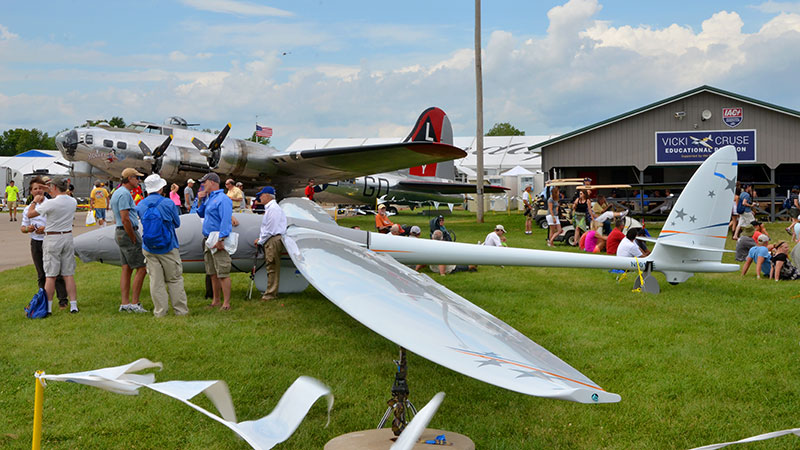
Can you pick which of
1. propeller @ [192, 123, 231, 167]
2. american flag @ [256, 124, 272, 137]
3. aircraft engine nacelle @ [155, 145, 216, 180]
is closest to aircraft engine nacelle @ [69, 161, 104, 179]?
aircraft engine nacelle @ [155, 145, 216, 180]

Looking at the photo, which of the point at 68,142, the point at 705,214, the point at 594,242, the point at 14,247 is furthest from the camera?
the point at 68,142

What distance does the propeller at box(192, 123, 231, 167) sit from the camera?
1767 centimetres

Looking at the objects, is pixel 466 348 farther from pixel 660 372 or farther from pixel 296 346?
pixel 296 346

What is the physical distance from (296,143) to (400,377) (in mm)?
47689

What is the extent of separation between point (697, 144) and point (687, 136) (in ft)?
1.73

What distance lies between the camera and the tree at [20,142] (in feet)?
313

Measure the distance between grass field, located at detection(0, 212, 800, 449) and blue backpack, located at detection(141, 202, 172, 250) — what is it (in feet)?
3.23

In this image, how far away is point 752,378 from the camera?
5.41 metres

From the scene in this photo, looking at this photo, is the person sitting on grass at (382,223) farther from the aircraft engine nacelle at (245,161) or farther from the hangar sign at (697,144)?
the hangar sign at (697,144)

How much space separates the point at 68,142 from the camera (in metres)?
16.9

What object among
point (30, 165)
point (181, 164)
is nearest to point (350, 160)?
point (181, 164)

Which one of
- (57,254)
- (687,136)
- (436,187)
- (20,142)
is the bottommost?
(57,254)

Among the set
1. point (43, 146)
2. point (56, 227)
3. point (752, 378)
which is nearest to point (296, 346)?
point (56, 227)

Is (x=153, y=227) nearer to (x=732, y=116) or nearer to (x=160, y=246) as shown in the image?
(x=160, y=246)
